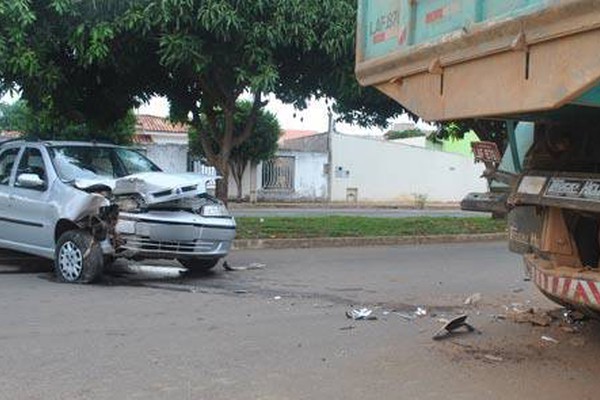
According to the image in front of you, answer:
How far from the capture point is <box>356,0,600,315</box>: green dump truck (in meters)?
4.17

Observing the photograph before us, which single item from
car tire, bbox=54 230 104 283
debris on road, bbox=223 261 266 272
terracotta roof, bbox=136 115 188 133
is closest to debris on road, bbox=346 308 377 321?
car tire, bbox=54 230 104 283

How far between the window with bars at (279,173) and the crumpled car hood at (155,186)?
2870 centimetres

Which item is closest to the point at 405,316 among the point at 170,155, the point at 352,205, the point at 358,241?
the point at 358,241

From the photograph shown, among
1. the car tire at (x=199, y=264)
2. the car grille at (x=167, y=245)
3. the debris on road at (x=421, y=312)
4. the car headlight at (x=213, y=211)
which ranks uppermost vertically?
the car headlight at (x=213, y=211)

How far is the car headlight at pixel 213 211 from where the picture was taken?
9789mm

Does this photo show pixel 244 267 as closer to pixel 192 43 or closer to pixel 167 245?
pixel 167 245

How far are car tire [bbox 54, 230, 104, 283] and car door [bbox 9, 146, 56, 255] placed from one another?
1.15ft

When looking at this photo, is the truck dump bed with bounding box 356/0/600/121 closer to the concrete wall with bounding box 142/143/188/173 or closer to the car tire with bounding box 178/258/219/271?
the car tire with bounding box 178/258/219/271

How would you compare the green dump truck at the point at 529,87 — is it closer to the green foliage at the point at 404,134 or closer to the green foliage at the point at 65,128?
the green foliage at the point at 65,128

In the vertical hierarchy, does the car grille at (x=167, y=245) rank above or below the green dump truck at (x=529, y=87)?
below

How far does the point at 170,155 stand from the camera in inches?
1443

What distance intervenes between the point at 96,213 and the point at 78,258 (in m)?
0.55

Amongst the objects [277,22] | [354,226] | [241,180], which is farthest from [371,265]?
[241,180]

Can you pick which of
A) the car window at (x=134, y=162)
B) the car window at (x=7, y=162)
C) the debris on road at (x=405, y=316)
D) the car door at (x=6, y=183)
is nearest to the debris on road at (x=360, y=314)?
the debris on road at (x=405, y=316)
